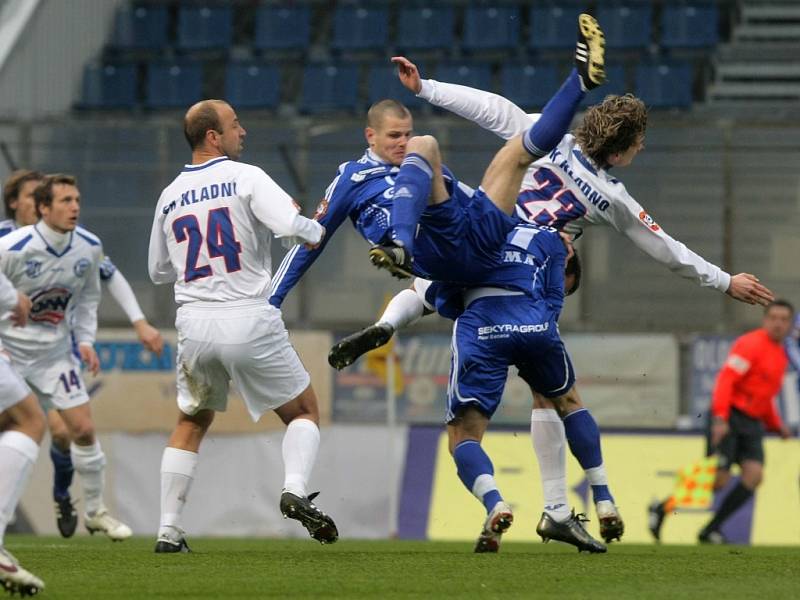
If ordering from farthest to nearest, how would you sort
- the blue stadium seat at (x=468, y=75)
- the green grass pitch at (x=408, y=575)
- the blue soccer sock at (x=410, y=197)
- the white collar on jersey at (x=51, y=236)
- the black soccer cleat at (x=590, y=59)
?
the blue stadium seat at (x=468, y=75), the white collar on jersey at (x=51, y=236), the black soccer cleat at (x=590, y=59), the blue soccer sock at (x=410, y=197), the green grass pitch at (x=408, y=575)

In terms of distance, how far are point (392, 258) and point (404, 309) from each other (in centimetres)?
145

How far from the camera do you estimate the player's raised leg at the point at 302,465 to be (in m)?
7.03

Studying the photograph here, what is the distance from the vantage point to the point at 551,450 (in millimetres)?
7969

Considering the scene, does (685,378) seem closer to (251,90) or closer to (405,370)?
(405,370)

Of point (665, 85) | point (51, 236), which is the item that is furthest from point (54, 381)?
point (665, 85)

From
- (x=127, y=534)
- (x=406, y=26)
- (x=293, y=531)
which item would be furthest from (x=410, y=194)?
(x=406, y=26)

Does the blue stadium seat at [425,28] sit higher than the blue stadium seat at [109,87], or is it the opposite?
the blue stadium seat at [425,28]

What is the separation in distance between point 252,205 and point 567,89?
1.58 metres

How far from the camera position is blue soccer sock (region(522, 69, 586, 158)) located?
23.2 feet

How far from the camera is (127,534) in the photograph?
10094 millimetres

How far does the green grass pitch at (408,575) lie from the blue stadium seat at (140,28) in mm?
13128

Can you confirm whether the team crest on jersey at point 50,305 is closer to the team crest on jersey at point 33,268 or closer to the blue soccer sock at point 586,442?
the team crest on jersey at point 33,268

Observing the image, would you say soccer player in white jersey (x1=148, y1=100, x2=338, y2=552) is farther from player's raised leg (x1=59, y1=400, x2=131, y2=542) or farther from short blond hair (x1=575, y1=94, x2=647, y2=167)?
player's raised leg (x1=59, y1=400, x2=131, y2=542)

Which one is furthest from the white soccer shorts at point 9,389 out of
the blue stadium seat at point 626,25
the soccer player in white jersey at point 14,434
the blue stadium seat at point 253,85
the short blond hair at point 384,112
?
the blue stadium seat at point 626,25
